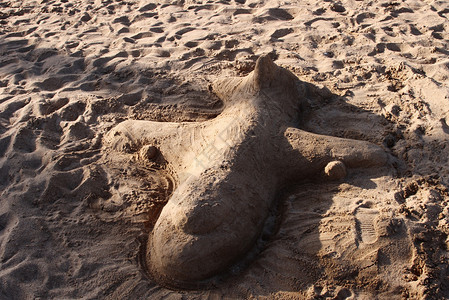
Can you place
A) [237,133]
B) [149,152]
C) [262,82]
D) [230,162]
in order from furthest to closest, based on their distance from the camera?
[262,82]
[149,152]
[237,133]
[230,162]

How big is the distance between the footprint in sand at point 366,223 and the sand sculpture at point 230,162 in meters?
0.33

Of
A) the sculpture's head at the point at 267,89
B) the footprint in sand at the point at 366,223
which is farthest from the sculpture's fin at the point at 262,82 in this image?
the footprint in sand at the point at 366,223

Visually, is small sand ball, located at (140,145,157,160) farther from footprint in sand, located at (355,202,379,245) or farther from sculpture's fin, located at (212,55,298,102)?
footprint in sand, located at (355,202,379,245)

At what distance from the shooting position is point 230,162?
279 cm

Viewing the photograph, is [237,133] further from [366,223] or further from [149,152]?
[366,223]

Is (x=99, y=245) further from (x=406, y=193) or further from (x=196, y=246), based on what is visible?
(x=406, y=193)

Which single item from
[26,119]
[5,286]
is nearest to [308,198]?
[5,286]

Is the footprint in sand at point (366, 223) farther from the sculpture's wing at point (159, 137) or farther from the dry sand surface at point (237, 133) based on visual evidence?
the sculpture's wing at point (159, 137)

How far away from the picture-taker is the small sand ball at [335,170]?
2.88m

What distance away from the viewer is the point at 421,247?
8.06 ft

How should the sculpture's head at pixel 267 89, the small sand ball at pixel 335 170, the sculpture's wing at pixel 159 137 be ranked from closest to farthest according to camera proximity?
the small sand ball at pixel 335 170 → the sculpture's wing at pixel 159 137 → the sculpture's head at pixel 267 89

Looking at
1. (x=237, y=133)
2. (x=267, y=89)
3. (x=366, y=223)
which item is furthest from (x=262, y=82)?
(x=366, y=223)

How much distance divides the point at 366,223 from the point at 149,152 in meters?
1.66

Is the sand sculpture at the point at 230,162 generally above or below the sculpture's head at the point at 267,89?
below
